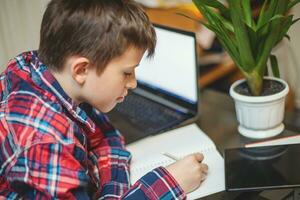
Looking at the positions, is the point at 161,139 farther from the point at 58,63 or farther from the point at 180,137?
the point at 58,63

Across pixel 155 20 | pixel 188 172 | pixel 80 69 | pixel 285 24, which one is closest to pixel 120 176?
pixel 188 172

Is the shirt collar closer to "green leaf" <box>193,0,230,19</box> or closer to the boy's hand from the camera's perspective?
the boy's hand

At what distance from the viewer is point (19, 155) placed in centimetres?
70

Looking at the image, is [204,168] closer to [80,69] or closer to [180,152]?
[180,152]

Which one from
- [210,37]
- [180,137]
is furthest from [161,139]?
[210,37]

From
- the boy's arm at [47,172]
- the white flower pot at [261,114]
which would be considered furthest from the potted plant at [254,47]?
the boy's arm at [47,172]

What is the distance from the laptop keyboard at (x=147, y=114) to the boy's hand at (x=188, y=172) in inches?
9.3

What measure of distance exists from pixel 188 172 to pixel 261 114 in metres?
0.25

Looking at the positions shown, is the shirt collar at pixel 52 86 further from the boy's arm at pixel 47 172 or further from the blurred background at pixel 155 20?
the blurred background at pixel 155 20

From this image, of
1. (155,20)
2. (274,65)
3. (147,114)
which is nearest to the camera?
(274,65)

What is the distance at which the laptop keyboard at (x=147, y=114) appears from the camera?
1.12m

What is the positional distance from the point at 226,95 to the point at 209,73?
0.60 meters

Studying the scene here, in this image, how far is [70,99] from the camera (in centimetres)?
80

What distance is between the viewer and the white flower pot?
965 millimetres
